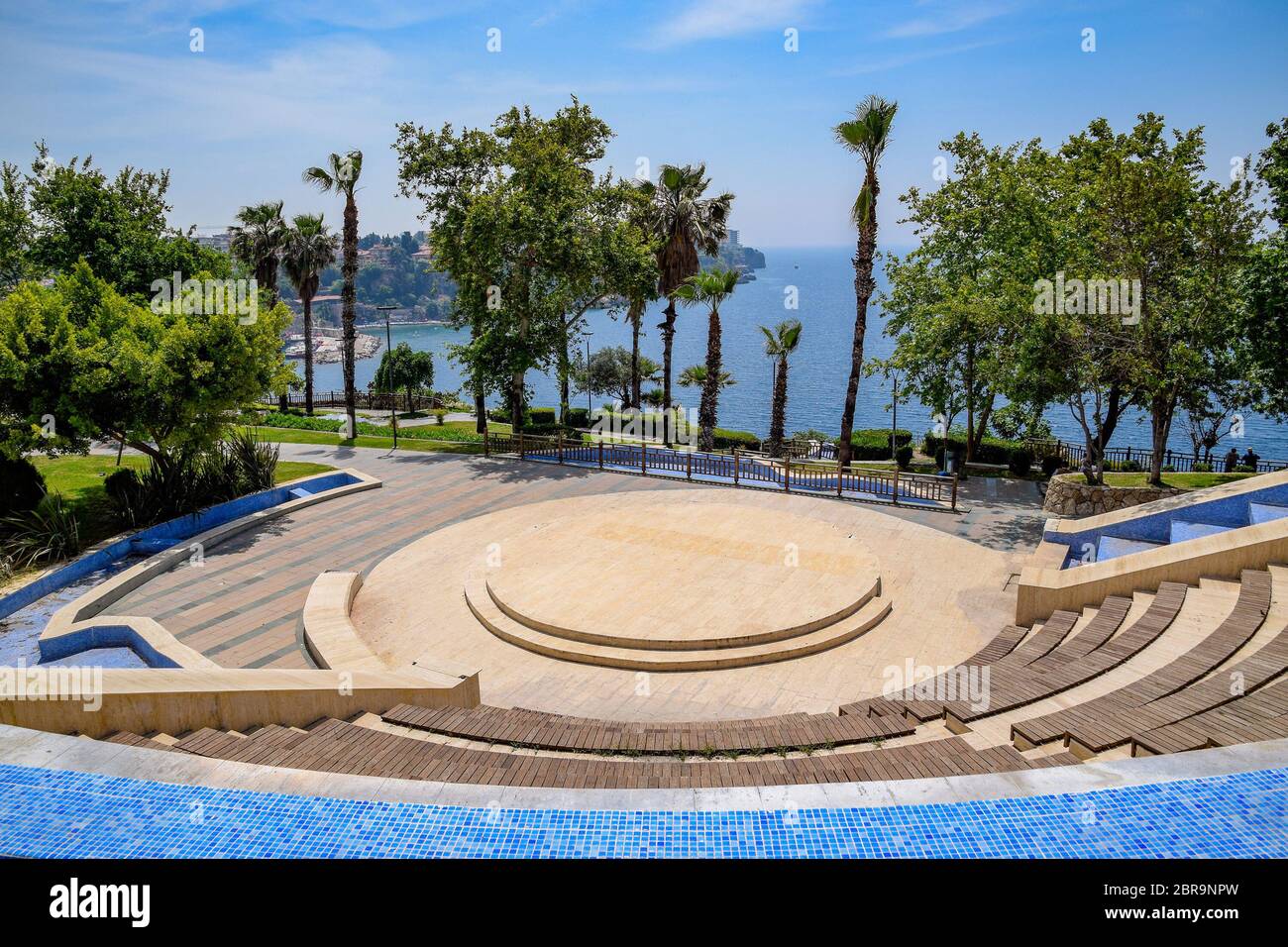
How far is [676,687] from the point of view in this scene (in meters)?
11.5

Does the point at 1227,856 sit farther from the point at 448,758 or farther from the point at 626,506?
the point at 626,506

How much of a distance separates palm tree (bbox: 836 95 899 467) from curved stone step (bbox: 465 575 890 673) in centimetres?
1113

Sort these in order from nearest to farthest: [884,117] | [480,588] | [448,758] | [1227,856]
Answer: [1227,856] < [448,758] < [480,588] < [884,117]

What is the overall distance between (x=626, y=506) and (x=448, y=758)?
1272 cm

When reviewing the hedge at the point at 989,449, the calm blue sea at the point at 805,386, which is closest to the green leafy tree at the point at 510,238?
the calm blue sea at the point at 805,386

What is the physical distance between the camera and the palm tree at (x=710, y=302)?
1243 inches

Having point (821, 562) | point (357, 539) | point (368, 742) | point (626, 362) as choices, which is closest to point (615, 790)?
point (368, 742)

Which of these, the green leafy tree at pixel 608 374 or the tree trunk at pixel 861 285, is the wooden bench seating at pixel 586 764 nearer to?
Answer: the tree trunk at pixel 861 285

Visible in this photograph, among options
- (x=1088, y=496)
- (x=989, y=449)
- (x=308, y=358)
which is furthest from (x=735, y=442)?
(x=308, y=358)

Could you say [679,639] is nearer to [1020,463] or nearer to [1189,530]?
[1189,530]

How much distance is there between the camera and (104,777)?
6.87 metres

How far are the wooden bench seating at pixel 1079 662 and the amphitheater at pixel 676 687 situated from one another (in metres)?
0.05

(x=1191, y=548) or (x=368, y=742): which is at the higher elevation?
(x=1191, y=548)

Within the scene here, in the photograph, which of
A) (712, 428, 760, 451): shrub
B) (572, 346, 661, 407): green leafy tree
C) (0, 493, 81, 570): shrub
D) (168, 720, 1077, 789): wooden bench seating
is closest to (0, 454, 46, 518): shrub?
(0, 493, 81, 570): shrub
